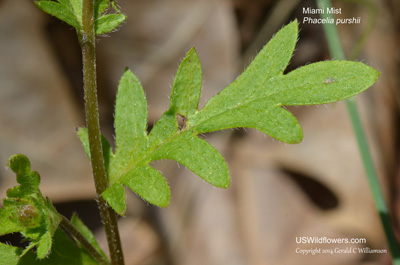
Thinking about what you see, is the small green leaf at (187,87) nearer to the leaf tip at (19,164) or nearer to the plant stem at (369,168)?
the leaf tip at (19,164)

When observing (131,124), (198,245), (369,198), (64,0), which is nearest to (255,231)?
(198,245)

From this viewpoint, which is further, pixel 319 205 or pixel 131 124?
pixel 319 205

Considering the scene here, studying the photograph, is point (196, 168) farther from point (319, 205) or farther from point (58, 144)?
point (58, 144)

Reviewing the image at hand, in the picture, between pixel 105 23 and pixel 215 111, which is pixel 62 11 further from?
pixel 215 111

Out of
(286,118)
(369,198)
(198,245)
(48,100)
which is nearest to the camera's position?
(286,118)

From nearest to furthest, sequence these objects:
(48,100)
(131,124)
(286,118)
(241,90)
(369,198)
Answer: (286,118)
(241,90)
(131,124)
(369,198)
(48,100)

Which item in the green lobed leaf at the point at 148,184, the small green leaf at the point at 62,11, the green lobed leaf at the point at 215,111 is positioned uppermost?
the small green leaf at the point at 62,11

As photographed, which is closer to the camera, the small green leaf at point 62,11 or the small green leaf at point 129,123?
the small green leaf at point 62,11

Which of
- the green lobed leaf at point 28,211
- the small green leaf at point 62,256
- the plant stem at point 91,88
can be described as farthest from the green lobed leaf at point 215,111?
the small green leaf at point 62,256
